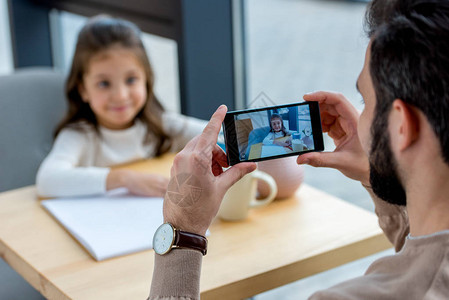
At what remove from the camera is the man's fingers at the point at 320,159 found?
0.97m

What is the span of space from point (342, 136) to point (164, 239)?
0.39 metres

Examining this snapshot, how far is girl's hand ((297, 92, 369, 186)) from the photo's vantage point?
1.02 m

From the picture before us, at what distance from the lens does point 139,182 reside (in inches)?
52.1

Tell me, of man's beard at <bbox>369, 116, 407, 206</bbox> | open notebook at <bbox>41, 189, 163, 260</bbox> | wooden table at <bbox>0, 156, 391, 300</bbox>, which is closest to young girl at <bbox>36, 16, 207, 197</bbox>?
open notebook at <bbox>41, 189, 163, 260</bbox>

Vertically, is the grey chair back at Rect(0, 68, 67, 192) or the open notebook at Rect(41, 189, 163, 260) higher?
the grey chair back at Rect(0, 68, 67, 192)

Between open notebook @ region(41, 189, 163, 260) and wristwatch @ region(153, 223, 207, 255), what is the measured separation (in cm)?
23

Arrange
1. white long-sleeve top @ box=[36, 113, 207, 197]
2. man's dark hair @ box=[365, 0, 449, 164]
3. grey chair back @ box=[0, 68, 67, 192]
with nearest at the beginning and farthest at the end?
1. man's dark hair @ box=[365, 0, 449, 164]
2. white long-sleeve top @ box=[36, 113, 207, 197]
3. grey chair back @ box=[0, 68, 67, 192]

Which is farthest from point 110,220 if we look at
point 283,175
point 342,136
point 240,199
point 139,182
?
point 342,136

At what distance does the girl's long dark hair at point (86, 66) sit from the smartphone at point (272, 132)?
703 millimetres

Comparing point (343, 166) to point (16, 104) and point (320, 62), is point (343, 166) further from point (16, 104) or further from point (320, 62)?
point (16, 104)

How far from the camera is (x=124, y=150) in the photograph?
1663mm

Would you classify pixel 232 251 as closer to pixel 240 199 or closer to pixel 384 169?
pixel 240 199

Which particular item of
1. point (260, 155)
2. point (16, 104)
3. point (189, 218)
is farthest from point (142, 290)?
point (16, 104)

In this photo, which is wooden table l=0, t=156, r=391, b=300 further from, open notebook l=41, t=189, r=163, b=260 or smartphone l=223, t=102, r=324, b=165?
smartphone l=223, t=102, r=324, b=165
